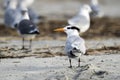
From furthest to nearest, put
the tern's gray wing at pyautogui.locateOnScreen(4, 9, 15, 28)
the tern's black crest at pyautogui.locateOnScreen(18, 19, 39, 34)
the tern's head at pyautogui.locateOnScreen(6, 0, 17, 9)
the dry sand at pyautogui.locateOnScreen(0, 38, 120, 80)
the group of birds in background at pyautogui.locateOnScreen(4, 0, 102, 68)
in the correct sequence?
the tern's head at pyautogui.locateOnScreen(6, 0, 17, 9)
the tern's gray wing at pyautogui.locateOnScreen(4, 9, 15, 28)
the tern's black crest at pyautogui.locateOnScreen(18, 19, 39, 34)
the group of birds in background at pyautogui.locateOnScreen(4, 0, 102, 68)
the dry sand at pyautogui.locateOnScreen(0, 38, 120, 80)

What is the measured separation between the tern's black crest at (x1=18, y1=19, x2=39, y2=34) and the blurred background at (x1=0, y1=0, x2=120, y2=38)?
3319mm

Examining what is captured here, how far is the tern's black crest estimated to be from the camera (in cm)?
1480

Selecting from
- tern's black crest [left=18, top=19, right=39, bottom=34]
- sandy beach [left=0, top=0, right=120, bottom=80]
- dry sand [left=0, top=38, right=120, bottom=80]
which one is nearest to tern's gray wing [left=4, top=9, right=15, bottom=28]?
sandy beach [left=0, top=0, right=120, bottom=80]

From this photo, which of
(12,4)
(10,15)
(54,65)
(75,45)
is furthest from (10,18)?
(75,45)

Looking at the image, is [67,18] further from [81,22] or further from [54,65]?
[54,65]

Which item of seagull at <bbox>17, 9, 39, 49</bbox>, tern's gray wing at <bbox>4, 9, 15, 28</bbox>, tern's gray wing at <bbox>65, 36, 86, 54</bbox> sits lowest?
tern's gray wing at <bbox>65, 36, 86, 54</bbox>

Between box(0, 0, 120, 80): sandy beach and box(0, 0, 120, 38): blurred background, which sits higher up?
box(0, 0, 120, 38): blurred background

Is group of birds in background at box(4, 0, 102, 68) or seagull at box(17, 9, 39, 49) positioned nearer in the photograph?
group of birds in background at box(4, 0, 102, 68)

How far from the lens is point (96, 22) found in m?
23.0

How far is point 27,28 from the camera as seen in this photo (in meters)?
15.0

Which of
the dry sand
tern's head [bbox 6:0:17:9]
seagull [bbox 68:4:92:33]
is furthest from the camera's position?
tern's head [bbox 6:0:17:9]

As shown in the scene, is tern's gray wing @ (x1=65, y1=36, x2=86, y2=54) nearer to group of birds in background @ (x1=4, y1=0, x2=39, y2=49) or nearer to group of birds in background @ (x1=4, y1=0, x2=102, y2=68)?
group of birds in background @ (x1=4, y1=0, x2=102, y2=68)

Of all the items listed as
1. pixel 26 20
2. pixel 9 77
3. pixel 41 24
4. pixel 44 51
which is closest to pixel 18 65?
pixel 9 77

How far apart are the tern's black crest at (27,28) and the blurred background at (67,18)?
3.32 metres
